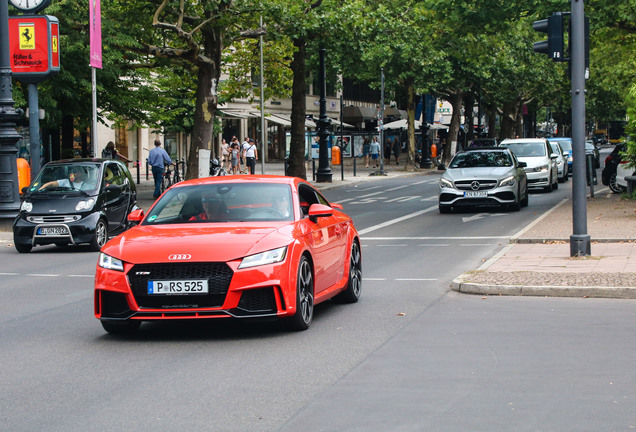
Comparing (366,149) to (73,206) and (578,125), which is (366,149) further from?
(578,125)

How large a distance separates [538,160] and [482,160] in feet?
25.6

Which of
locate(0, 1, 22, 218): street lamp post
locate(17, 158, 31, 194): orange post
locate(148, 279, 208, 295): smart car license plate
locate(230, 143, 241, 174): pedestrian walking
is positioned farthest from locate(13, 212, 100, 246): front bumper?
locate(230, 143, 241, 174): pedestrian walking

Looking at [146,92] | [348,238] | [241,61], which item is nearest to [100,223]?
[348,238]

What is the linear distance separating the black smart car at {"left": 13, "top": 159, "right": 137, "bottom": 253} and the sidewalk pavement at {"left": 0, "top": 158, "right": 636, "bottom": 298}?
73.7 inches

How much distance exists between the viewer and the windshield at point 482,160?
1022 inches

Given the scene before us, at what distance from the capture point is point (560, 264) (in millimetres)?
13781

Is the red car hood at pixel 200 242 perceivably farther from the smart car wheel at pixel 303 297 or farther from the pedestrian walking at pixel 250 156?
the pedestrian walking at pixel 250 156

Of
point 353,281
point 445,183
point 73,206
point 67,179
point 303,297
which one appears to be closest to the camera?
point 303,297

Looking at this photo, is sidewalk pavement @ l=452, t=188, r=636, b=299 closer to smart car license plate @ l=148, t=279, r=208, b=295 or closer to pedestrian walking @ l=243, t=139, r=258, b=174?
smart car license plate @ l=148, t=279, r=208, b=295

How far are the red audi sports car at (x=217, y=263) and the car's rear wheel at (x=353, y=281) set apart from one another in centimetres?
105

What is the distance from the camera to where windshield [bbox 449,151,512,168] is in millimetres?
25953

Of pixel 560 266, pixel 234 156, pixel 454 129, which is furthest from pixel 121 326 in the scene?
pixel 454 129

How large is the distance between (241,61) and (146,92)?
11.4m

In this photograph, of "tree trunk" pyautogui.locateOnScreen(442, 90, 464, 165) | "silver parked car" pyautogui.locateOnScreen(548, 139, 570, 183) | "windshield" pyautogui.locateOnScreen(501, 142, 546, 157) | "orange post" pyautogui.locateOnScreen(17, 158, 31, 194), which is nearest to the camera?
"orange post" pyautogui.locateOnScreen(17, 158, 31, 194)
